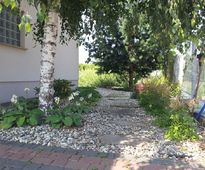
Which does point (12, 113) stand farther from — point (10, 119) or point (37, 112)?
point (37, 112)

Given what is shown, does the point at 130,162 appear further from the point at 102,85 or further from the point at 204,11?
the point at 102,85

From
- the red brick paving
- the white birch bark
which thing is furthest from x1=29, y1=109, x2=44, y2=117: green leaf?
the white birch bark

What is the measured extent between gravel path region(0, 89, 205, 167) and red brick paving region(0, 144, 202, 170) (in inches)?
11.4

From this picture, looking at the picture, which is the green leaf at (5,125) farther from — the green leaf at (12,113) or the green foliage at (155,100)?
the green foliage at (155,100)

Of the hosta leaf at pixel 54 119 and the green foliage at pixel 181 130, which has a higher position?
the hosta leaf at pixel 54 119

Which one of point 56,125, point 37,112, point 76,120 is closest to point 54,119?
point 56,125

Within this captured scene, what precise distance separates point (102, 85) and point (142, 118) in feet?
46.9

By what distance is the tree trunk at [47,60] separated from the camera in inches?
273

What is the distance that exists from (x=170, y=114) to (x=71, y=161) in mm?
3057

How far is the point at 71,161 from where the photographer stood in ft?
15.7

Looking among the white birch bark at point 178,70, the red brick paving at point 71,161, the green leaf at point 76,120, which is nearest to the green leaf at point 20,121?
the green leaf at point 76,120

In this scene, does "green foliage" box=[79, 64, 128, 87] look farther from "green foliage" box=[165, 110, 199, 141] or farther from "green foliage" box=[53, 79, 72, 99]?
"green foliage" box=[165, 110, 199, 141]

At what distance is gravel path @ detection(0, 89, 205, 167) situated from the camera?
5.15 metres

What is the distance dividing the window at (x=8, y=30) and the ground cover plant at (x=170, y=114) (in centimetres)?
424
